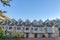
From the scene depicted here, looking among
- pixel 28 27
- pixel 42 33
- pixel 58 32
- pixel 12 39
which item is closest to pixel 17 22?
pixel 28 27

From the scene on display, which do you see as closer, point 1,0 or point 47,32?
point 1,0

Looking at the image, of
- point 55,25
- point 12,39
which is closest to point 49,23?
point 55,25

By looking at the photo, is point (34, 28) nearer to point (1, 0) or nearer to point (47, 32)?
point (47, 32)

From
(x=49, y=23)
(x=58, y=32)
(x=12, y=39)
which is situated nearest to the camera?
(x=12, y=39)

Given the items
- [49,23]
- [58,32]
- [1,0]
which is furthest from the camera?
[49,23]

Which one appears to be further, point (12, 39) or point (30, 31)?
point (30, 31)

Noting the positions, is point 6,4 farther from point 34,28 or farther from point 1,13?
point 34,28

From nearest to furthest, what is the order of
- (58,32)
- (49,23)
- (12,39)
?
1. (12,39)
2. (58,32)
3. (49,23)

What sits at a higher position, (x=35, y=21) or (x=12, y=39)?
(x=35, y=21)

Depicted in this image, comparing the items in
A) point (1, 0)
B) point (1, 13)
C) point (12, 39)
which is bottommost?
point (12, 39)

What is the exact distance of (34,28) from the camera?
173ft

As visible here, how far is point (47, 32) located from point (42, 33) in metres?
1.46

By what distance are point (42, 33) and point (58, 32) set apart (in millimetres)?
4524

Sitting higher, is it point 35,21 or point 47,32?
point 35,21
